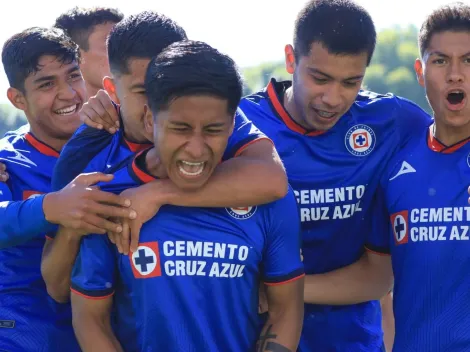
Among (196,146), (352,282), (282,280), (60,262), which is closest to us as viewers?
(196,146)

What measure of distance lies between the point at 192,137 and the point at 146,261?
0.57 metres

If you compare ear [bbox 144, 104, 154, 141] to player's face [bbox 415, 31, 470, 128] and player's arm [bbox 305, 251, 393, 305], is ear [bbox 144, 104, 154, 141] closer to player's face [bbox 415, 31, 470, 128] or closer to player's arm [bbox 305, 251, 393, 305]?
player's arm [bbox 305, 251, 393, 305]

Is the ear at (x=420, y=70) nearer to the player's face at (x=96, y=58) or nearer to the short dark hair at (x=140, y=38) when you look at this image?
the short dark hair at (x=140, y=38)

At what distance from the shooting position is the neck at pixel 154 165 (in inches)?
161

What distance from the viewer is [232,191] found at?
3.97 m

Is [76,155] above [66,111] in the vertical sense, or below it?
below

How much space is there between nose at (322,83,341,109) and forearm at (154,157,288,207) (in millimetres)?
895

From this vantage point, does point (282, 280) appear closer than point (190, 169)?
No

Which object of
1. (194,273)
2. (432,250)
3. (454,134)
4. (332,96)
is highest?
(332,96)

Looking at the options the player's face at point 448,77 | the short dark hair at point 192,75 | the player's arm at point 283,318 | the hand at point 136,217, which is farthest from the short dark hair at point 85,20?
the player's arm at point 283,318

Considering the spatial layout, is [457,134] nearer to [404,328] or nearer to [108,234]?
[404,328]

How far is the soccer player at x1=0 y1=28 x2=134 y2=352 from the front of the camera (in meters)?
4.30

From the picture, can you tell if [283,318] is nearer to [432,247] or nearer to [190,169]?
[190,169]

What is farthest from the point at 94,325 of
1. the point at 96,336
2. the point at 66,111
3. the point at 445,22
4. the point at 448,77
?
the point at 445,22
